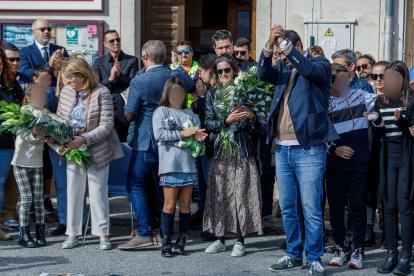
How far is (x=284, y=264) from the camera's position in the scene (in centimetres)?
779

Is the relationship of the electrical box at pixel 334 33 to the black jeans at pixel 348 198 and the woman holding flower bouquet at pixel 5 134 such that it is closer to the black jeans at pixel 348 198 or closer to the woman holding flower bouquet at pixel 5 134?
the black jeans at pixel 348 198

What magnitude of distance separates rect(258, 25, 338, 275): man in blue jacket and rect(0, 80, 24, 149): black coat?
2756mm

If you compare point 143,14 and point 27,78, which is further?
point 143,14

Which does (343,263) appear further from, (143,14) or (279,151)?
(143,14)

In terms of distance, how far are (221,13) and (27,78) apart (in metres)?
5.42

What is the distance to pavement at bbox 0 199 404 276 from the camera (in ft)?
25.5

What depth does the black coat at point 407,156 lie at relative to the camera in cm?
755

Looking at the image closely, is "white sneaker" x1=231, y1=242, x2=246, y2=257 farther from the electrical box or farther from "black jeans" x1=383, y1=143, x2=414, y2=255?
the electrical box

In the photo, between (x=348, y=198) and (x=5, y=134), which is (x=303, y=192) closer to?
(x=348, y=198)

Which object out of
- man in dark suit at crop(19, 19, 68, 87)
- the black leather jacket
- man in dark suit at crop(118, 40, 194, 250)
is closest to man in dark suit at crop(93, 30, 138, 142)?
man in dark suit at crop(19, 19, 68, 87)

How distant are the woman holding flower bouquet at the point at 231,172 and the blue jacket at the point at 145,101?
20.5 inches

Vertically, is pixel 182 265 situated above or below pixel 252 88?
below

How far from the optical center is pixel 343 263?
805 cm

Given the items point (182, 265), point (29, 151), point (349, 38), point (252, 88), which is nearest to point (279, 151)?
point (252, 88)
